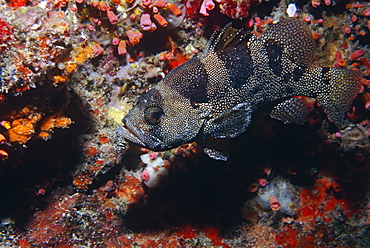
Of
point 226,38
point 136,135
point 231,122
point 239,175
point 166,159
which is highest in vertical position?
point 226,38

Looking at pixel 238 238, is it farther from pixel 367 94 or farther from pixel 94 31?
pixel 94 31

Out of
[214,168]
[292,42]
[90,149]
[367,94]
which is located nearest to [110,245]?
[90,149]

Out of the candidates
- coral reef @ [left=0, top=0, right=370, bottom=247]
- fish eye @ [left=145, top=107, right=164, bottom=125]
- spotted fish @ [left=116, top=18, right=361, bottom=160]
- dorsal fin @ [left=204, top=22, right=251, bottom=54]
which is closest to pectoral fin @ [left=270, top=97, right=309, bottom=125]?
coral reef @ [left=0, top=0, right=370, bottom=247]

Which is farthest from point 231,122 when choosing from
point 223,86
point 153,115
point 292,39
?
point 292,39

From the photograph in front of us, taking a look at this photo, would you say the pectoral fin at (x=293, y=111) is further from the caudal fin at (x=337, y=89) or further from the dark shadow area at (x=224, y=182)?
the dark shadow area at (x=224, y=182)

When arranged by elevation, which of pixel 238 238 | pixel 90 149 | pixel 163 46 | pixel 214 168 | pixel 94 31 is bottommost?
pixel 238 238

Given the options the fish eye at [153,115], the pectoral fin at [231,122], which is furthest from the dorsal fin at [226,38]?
the fish eye at [153,115]

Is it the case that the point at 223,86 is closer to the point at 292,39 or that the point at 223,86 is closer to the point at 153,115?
the point at 153,115
